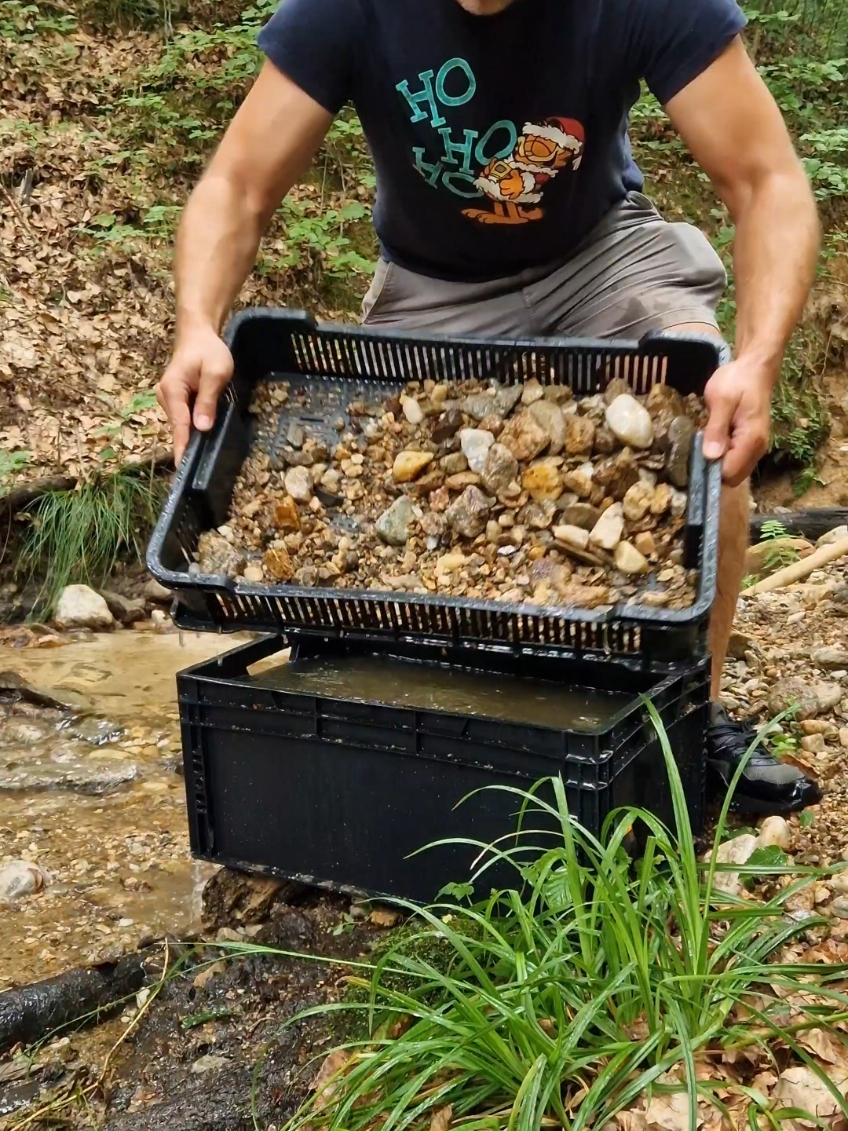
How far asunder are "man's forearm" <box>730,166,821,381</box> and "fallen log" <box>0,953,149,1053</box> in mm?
1355

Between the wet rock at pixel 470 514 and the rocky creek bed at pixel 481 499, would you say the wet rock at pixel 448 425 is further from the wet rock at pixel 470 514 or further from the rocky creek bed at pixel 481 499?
the wet rock at pixel 470 514

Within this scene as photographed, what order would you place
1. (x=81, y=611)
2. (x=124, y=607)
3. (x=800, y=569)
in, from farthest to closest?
(x=124, y=607) → (x=81, y=611) → (x=800, y=569)

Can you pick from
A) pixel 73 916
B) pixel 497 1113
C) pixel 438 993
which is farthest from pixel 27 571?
pixel 497 1113

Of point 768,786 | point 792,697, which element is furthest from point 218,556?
point 792,697

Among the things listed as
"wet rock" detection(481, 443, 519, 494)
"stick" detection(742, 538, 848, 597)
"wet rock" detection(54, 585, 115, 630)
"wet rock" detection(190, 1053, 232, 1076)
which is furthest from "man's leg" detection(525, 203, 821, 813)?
"wet rock" detection(54, 585, 115, 630)

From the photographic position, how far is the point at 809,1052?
43.1 inches

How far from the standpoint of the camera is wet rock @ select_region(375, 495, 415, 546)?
68.6 inches

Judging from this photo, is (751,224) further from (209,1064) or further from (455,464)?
(209,1064)

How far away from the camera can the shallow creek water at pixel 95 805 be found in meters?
1.75

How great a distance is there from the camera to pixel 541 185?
2.04 meters

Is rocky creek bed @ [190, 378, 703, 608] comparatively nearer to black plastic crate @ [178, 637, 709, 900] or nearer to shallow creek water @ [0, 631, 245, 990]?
black plastic crate @ [178, 637, 709, 900]

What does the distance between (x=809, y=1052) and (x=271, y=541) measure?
109 cm

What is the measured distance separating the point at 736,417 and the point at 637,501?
0.20m

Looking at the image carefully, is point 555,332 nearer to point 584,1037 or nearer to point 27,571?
point 584,1037
